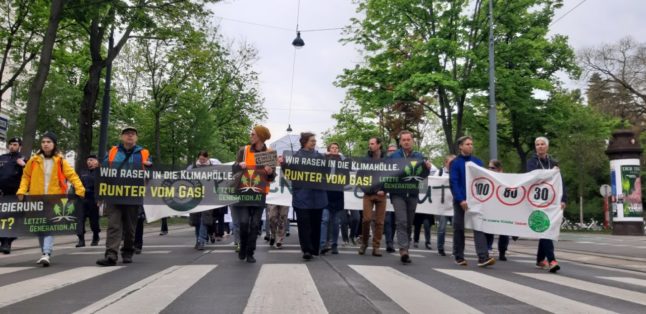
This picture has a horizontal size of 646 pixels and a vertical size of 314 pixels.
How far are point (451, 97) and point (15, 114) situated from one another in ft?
109

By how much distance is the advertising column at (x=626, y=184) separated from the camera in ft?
78.0

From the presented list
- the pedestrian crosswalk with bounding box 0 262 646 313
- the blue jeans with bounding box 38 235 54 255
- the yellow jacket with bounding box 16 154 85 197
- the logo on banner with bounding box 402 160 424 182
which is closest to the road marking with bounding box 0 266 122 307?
the pedestrian crosswalk with bounding box 0 262 646 313

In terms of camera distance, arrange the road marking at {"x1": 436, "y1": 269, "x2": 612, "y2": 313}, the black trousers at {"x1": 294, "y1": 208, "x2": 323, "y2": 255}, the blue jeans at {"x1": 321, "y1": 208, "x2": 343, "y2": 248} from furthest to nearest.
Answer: the blue jeans at {"x1": 321, "y1": 208, "x2": 343, "y2": 248}
the black trousers at {"x1": 294, "y1": 208, "x2": 323, "y2": 255}
the road marking at {"x1": 436, "y1": 269, "x2": 612, "y2": 313}

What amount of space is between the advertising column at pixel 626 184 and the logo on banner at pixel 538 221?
17802mm

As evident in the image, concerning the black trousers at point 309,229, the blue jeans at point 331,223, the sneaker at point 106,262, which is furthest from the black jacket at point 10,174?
the blue jeans at point 331,223

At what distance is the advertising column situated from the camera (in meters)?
23.8

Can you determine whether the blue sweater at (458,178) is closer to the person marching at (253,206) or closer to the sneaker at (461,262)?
the sneaker at (461,262)

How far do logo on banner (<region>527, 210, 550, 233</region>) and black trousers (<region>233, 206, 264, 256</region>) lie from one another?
4.15 metres

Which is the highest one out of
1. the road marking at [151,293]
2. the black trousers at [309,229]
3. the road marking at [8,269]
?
the black trousers at [309,229]

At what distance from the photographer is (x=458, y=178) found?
8.59 metres

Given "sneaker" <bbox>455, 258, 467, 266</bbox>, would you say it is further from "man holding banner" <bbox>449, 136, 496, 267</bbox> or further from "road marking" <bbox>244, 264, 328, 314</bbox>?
"road marking" <bbox>244, 264, 328, 314</bbox>

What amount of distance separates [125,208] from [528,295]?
221 inches

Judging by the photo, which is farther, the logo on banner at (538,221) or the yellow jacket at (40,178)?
the logo on banner at (538,221)

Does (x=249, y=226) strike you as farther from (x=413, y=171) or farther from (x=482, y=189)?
(x=482, y=189)
